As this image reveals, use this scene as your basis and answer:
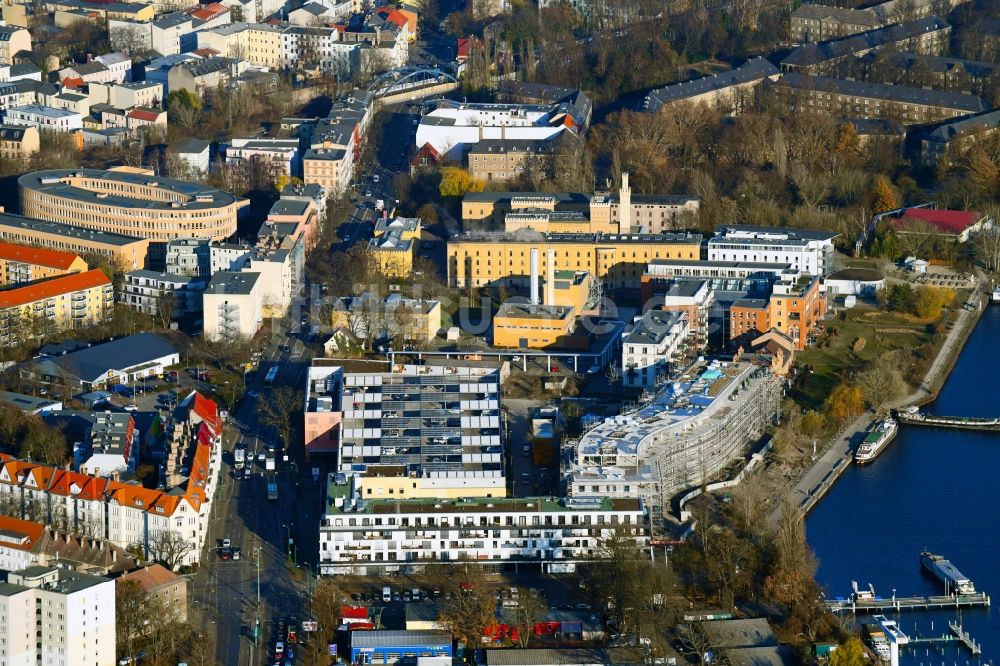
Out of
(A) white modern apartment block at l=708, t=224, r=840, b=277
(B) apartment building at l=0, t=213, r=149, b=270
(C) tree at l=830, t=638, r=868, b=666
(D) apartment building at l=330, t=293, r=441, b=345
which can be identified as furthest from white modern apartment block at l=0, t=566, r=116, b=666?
(A) white modern apartment block at l=708, t=224, r=840, b=277

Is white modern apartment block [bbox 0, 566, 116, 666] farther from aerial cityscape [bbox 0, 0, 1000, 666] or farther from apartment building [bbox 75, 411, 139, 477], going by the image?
apartment building [bbox 75, 411, 139, 477]

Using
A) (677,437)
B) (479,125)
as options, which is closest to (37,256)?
(479,125)

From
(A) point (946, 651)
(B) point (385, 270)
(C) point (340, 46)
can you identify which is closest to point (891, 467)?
(A) point (946, 651)

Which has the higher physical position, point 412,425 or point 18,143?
point 18,143

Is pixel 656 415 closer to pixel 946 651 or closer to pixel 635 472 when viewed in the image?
pixel 635 472

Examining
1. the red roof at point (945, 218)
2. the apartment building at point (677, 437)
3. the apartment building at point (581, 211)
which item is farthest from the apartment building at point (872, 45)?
the apartment building at point (677, 437)

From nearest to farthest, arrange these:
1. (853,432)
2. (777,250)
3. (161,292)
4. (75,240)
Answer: (853,432), (161,292), (777,250), (75,240)

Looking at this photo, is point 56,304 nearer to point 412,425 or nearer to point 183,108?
point 412,425
